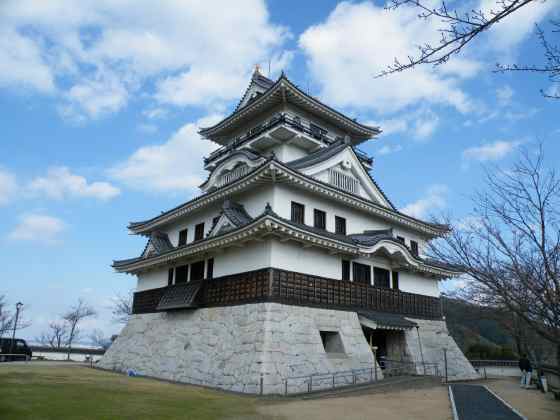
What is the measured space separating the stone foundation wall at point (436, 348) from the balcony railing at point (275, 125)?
12542 mm

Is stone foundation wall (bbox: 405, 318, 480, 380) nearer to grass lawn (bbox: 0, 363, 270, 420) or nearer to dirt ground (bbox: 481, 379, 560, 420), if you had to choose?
dirt ground (bbox: 481, 379, 560, 420)

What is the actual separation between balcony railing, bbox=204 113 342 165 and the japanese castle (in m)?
0.11

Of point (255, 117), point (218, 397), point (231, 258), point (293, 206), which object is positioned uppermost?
point (255, 117)

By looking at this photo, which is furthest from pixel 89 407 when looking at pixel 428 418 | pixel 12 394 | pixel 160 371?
pixel 160 371

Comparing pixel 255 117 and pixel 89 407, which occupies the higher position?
pixel 255 117

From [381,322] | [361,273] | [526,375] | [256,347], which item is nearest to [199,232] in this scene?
[361,273]

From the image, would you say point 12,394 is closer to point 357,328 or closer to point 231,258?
point 231,258

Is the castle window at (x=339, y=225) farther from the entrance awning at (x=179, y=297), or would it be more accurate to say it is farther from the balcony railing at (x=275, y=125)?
the entrance awning at (x=179, y=297)

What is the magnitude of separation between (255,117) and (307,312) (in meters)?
15.4

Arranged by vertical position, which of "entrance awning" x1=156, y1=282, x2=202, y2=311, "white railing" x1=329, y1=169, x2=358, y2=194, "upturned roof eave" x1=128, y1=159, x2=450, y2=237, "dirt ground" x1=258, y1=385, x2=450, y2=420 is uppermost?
"white railing" x1=329, y1=169, x2=358, y2=194

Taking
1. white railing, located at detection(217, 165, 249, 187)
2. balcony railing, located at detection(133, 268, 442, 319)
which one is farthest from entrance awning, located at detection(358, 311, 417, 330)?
white railing, located at detection(217, 165, 249, 187)

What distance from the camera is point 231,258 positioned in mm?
19938

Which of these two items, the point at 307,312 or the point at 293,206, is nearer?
the point at 307,312

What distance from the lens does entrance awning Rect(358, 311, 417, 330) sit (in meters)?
19.6
